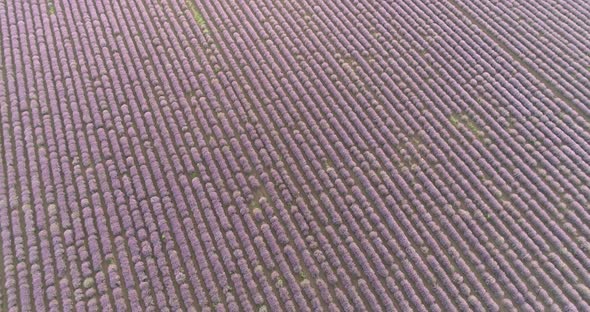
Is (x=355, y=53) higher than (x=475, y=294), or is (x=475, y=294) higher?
(x=355, y=53)

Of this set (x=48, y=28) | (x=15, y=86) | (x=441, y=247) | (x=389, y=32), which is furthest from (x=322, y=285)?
(x=48, y=28)

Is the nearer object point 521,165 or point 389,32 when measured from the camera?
point 521,165

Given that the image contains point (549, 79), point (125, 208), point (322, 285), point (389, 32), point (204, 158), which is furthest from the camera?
point (389, 32)

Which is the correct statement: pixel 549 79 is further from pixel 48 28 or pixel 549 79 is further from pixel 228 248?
pixel 48 28

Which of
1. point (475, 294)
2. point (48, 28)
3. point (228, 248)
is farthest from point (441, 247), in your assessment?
point (48, 28)

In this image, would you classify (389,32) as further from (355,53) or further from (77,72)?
(77,72)

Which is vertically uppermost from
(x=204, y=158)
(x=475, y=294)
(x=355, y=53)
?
(x=355, y=53)

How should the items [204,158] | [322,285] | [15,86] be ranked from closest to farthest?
[322,285], [204,158], [15,86]
